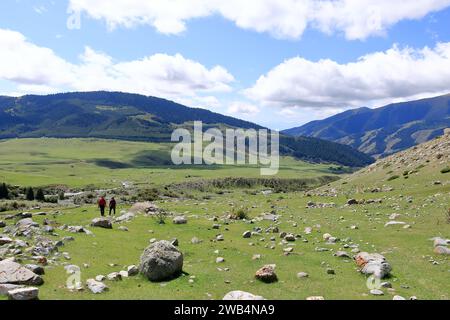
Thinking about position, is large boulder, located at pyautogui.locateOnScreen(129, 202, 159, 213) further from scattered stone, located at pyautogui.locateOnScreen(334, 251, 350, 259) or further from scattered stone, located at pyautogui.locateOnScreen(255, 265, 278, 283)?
scattered stone, located at pyautogui.locateOnScreen(255, 265, 278, 283)

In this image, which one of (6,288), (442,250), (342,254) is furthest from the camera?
(342,254)

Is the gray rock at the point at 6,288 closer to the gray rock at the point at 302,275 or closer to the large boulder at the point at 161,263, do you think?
the large boulder at the point at 161,263

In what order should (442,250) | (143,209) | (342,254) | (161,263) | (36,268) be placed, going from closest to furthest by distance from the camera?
(36,268) < (161,263) < (442,250) < (342,254) < (143,209)

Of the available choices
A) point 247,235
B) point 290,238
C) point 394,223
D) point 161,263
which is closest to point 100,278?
point 161,263

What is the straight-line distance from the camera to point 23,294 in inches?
655

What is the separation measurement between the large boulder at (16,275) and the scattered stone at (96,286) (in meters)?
2.16

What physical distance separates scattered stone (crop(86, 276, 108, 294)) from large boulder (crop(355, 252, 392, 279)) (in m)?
12.4

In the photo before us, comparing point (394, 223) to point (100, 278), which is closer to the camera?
point (100, 278)

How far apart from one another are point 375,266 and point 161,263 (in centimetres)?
1034

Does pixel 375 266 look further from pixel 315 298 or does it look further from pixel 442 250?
pixel 442 250

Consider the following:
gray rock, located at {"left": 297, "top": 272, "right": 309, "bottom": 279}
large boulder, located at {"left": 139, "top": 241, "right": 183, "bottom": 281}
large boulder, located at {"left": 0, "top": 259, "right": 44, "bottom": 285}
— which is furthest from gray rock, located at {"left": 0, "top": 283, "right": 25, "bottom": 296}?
gray rock, located at {"left": 297, "top": 272, "right": 309, "bottom": 279}
